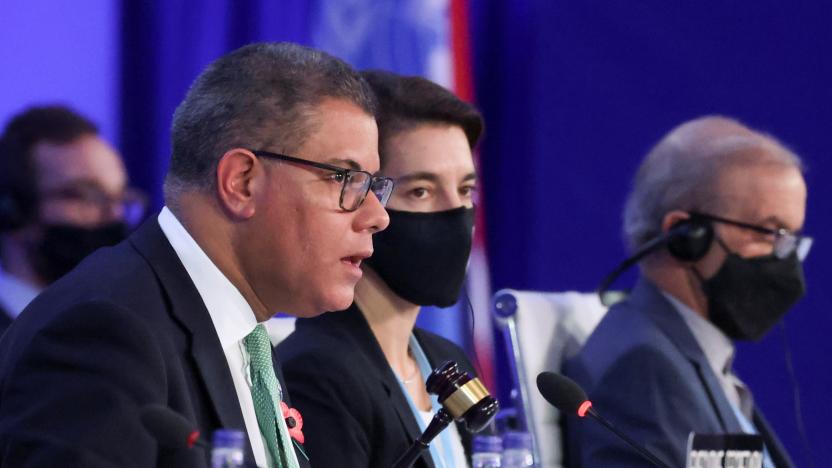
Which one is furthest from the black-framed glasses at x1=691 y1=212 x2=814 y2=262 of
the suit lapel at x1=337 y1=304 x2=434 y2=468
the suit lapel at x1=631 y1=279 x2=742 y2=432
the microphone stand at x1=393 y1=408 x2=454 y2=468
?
the microphone stand at x1=393 y1=408 x2=454 y2=468

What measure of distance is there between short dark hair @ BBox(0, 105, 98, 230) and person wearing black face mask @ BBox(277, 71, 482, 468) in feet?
3.43

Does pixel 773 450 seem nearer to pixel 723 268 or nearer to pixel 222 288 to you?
pixel 723 268

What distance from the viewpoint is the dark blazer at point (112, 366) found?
153cm

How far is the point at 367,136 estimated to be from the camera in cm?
204

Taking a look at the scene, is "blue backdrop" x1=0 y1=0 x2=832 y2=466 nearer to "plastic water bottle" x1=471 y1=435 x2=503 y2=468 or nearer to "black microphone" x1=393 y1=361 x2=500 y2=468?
"plastic water bottle" x1=471 y1=435 x2=503 y2=468

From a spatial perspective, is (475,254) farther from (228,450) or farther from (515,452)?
(228,450)

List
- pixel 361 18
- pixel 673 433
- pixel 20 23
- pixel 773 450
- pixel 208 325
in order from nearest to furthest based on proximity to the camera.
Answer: pixel 208 325
pixel 673 433
pixel 773 450
pixel 20 23
pixel 361 18

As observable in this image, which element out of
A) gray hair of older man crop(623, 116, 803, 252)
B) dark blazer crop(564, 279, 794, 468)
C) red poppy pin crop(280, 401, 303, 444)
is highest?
gray hair of older man crop(623, 116, 803, 252)

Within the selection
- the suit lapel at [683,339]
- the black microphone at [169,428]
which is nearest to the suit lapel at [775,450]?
the suit lapel at [683,339]

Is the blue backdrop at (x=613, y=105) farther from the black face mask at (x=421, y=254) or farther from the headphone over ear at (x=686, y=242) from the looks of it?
the black face mask at (x=421, y=254)

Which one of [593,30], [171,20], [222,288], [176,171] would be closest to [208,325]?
[222,288]

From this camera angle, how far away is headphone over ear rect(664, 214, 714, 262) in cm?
331

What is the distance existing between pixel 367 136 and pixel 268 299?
0.31 meters

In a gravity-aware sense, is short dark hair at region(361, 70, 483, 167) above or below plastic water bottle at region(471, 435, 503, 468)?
above
